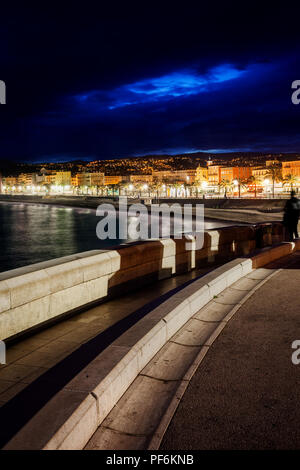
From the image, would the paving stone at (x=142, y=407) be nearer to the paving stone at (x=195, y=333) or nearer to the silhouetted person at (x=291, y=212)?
the paving stone at (x=195, y=333)

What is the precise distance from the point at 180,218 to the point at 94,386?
5735 cm

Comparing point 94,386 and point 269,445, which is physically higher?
point 94,386

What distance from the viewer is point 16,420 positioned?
311 cm

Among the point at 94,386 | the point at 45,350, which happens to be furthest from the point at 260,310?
the point at 94,386

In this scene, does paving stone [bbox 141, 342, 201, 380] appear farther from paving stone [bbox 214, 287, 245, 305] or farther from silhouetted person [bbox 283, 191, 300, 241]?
silhouetted person [bbox 283, 191, 300, 241]

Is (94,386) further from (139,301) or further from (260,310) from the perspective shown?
(139,301)

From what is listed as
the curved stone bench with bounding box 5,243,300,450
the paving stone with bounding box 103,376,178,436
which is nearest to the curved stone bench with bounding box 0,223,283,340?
the curved stone bench with bounding box 5,243,300,450

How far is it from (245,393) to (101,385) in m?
1.31

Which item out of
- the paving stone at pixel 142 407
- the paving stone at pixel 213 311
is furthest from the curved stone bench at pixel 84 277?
the paving stone at pixel 142 407

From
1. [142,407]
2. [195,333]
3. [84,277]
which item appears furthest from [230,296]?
[142,407]

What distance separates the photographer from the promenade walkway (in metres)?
3.14

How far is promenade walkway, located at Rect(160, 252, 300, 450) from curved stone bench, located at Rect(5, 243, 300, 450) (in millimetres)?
559
